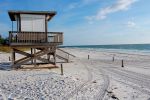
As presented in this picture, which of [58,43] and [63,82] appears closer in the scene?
[63,82]

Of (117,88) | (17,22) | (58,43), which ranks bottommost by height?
(117,88)

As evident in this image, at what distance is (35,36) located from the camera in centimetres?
2259

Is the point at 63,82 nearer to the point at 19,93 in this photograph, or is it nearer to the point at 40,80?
the point at 40,80

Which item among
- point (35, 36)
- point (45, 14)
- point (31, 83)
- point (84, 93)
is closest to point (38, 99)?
point (84, 93)

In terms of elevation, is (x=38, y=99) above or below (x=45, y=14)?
below

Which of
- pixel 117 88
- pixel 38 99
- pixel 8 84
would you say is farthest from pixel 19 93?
pixel 117 88

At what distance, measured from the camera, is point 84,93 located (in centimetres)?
1275

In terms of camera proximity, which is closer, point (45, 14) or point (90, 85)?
point (90, 85)

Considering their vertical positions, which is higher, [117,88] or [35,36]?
[35,36]

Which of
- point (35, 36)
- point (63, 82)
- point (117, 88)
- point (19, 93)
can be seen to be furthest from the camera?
point (35, 36)

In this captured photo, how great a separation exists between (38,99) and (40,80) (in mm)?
4608

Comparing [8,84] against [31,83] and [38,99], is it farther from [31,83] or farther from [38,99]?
[38,99]

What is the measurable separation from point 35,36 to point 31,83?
8.40 m

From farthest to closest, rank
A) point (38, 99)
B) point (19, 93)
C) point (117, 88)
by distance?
1. point (117, 88)
2. point (19, 93)
3. point (38, 99)
